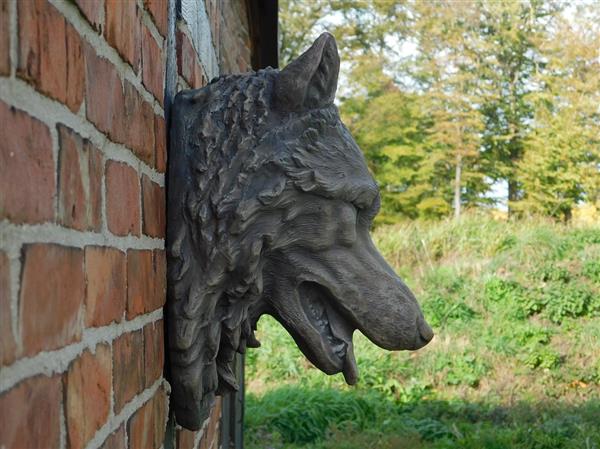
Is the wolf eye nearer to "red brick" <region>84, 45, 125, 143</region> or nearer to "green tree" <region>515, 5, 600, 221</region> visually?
"red brick" <region>84, 45, 125, 143</region>

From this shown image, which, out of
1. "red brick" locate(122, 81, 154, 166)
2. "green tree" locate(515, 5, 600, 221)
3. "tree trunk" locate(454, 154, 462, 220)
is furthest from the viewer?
"tree trunk" locate(454, 154, 462, 220)

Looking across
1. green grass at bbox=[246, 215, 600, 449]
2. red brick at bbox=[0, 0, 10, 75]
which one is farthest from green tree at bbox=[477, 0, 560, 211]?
red brick at bbox=[0, 0, 10, 75]

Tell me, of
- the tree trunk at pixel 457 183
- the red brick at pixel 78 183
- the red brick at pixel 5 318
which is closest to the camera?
the red brick at pixel 5 318

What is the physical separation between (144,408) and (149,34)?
65 cm

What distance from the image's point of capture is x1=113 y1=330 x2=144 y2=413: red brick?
3.78 ft

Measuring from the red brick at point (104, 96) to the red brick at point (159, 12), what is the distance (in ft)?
0.90

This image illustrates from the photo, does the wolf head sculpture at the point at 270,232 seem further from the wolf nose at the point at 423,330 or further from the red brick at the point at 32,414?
the red brick at the point at 32,414

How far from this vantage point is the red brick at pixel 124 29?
3.55 ft

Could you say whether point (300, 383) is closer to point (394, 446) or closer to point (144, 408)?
point (394, 446)

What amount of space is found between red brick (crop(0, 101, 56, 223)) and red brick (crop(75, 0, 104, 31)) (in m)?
0.20

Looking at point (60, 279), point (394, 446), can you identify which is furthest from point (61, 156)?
point (394, 446)

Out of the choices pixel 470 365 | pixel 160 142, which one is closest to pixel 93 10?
pixel 160 142

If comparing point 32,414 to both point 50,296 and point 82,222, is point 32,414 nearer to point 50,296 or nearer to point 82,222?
point 50,296

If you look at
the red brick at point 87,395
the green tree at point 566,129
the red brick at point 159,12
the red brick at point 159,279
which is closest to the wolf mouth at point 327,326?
the red brick at point 159,279
